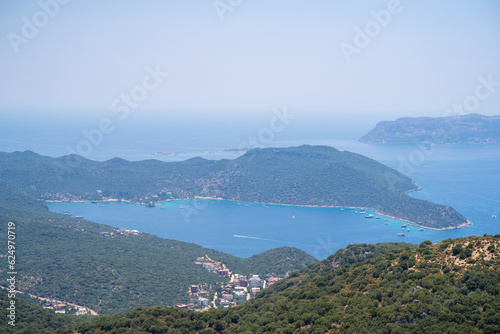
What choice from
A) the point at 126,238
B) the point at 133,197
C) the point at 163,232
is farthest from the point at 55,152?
the point at 126,238

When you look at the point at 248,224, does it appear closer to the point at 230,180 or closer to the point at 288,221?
the point at 288,221

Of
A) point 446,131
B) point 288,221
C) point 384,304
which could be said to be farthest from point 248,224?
point 446,131

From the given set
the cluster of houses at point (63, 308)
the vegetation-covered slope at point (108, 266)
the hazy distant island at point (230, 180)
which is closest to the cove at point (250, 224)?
the hazy distant island at point (230, 180)

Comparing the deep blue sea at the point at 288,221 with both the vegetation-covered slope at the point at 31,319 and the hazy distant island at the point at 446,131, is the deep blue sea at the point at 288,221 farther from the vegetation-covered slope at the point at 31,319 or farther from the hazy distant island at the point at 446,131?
the hazy distant island at the point at 446,131

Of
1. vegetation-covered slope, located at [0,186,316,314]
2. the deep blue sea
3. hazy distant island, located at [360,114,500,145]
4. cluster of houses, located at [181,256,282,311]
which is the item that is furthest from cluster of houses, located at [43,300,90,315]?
hazy distant island, located at [360,114,500,145]

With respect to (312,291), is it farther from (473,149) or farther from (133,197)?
(473,149)

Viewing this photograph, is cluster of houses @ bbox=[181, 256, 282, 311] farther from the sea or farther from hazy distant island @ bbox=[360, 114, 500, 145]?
hazy distant island @ bbox=[360, 114, 500, 145]
